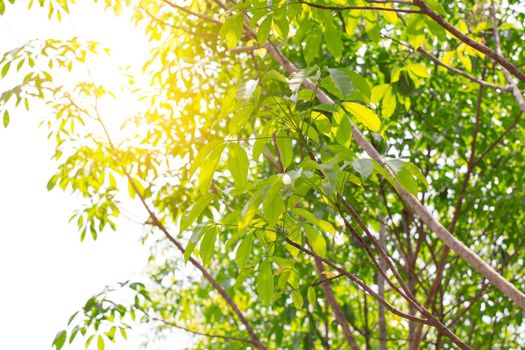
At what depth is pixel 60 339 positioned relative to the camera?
262 centimetres

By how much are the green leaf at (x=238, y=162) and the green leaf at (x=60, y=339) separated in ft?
5.68

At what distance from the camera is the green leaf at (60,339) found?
2590 mm

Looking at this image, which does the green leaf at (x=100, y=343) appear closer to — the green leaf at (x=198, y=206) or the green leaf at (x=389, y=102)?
the green leaf at (x=389, y=102)

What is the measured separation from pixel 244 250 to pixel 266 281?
10 cm

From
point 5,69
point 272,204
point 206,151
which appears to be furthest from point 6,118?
point 272,204

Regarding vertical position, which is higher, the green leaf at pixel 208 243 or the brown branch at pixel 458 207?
the brown branch at pixel 458 207

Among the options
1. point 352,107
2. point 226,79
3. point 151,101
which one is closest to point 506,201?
point 226,79

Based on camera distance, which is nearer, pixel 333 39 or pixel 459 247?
pixel 333 39

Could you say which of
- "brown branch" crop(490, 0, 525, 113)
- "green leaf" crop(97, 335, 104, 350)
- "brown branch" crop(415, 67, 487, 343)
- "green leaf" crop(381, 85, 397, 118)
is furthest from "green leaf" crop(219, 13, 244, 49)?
"green leaf" crop(97, 335, 104, 350)

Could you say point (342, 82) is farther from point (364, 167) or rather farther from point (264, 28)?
point (264, 28)

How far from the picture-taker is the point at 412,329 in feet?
10.9

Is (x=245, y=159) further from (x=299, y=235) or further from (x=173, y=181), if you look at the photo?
(x=173, y=181)

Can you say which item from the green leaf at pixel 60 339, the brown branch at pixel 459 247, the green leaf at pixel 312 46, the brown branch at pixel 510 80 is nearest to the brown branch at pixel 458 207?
the brown branch at pixel 510 80

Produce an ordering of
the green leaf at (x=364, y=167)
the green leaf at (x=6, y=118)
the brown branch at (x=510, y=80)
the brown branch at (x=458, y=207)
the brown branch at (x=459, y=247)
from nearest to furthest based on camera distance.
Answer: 1. the green leaf at (x=364, y=167)
2. the brown branch at (x=459, y=247)
3. the brown branch at (x=510, y=80)
4. the brown branch at (x=458, y=207)
5. the green leaf at (x=6, y=118)
